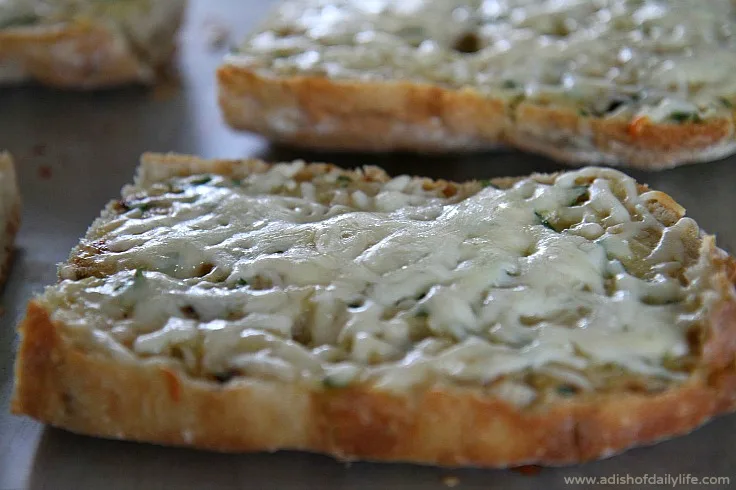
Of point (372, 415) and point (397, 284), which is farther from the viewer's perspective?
point (397, 284)

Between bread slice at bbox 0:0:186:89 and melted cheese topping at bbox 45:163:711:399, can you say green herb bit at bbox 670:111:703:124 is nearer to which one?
melted cheese topping at bbox 45:163:711:399

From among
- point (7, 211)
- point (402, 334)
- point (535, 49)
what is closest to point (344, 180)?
point (402, 334)

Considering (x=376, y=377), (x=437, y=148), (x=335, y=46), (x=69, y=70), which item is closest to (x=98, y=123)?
(x=69, y=70)

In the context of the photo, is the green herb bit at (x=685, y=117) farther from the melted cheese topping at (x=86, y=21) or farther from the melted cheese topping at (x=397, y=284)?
the melted cheese topping at (x=86, y=21)

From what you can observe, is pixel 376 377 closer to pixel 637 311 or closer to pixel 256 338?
pixel 256 338

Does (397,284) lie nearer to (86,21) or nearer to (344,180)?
(344,180)

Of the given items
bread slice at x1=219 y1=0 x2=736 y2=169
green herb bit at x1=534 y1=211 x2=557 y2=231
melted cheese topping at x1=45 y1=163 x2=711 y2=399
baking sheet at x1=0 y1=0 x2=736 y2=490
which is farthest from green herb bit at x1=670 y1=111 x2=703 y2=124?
green herb bit at x1=534 y1=211 x2=557 y2=231
